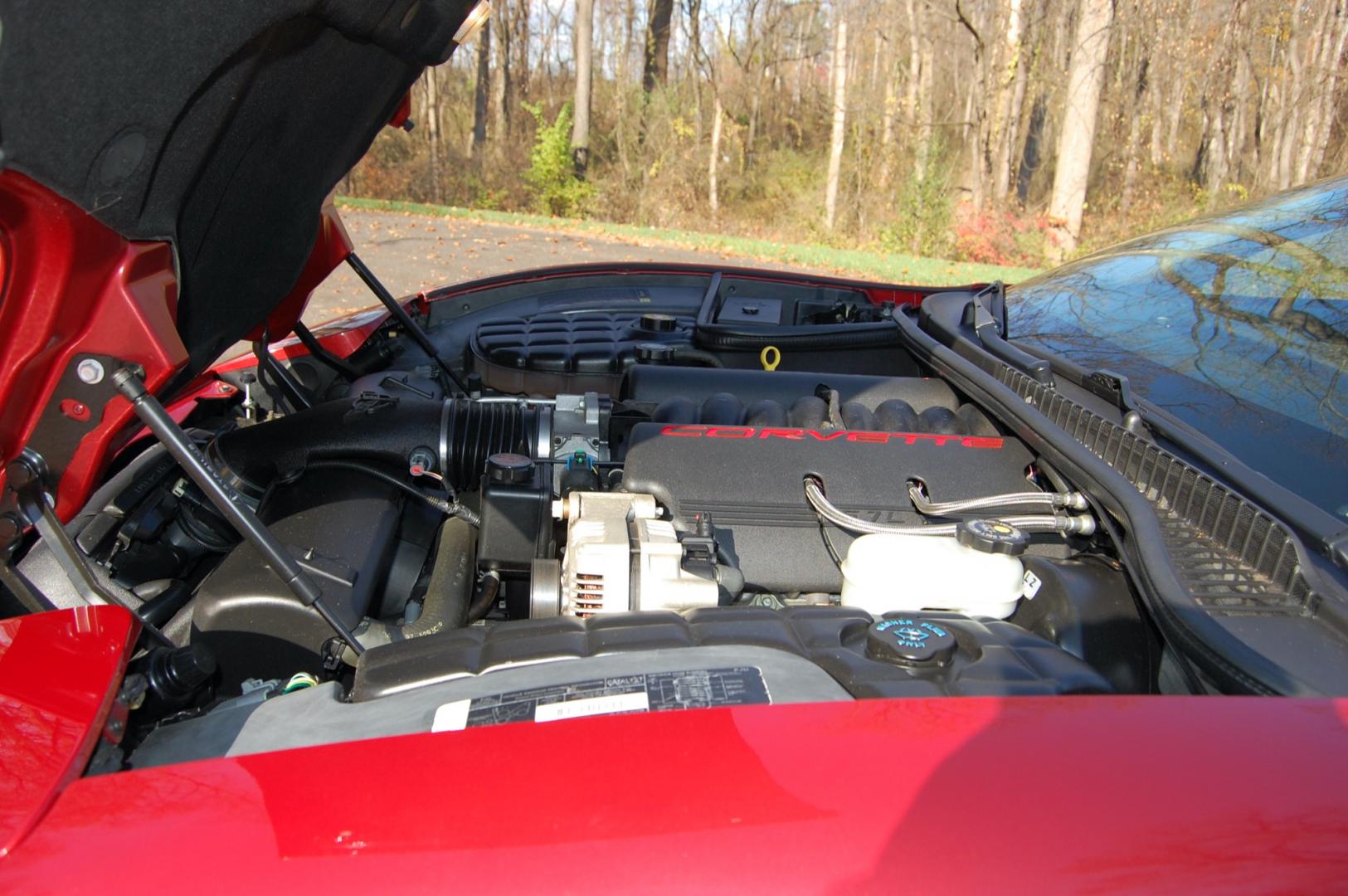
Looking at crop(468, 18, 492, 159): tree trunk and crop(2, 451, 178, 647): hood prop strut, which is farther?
crop(468, 18, 492, 159): tree trunk

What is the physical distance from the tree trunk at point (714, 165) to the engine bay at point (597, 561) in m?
18.1

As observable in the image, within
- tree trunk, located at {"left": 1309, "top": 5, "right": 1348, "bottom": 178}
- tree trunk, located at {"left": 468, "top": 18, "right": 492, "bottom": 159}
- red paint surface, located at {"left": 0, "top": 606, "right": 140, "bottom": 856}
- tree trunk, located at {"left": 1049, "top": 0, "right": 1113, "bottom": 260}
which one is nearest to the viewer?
red paint surface, located at {"left": 0, "top": 606, "right": 140, "bottom": 856}

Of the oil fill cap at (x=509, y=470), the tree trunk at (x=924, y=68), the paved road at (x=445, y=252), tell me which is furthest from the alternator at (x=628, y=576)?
the tree trunk at (x=924, y=68)

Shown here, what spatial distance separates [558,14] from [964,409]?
25538 mm

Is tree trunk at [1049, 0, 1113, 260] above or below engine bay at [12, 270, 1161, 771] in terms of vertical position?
above

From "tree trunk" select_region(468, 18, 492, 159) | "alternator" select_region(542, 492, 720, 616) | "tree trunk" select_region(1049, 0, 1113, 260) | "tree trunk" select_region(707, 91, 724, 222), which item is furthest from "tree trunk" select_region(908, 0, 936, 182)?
"alternator" select_region(542, 492, 720, 616)

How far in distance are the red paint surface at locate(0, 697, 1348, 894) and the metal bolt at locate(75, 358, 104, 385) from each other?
712 mm

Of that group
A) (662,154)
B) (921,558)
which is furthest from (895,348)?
(662,154)

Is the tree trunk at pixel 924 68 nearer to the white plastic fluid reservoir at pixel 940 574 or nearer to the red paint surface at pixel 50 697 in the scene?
the white plastic fluid reservoir at pixel 940 574

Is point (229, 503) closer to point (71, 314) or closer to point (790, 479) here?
point (71, 314)

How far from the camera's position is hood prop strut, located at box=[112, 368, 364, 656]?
148cm

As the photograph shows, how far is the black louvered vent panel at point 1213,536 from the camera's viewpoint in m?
1.35

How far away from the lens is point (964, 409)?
2465 millimetres

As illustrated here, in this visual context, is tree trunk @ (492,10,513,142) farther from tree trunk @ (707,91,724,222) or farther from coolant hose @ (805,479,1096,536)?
coolant hose @ (805,479,1096,536)
